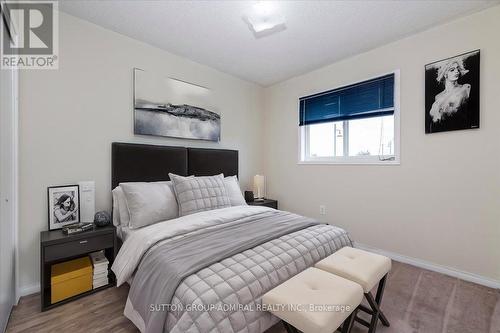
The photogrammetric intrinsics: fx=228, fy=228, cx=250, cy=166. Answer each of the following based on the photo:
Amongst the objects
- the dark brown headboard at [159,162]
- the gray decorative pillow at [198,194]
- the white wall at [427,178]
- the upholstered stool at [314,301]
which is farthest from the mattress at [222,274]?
the white wall at [427,178]

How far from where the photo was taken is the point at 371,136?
9.43 ft

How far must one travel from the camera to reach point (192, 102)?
2984mm

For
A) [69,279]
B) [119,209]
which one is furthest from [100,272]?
[119,209]

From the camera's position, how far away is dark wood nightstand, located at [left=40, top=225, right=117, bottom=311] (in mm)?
1686

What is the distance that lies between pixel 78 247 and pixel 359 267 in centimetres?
209

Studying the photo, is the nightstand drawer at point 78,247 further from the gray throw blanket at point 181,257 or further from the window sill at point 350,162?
the window sill at point 350,162

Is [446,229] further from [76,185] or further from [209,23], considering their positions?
[76,185]

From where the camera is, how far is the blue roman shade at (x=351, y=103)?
2672mm

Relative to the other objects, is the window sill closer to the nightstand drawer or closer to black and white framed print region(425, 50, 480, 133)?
black and white framed print region(425, 50, 480, 133)

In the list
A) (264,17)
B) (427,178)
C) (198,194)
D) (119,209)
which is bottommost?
(119,209)

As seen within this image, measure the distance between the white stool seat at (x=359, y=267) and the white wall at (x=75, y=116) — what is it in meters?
2.16

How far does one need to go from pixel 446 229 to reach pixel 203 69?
11.0 feet

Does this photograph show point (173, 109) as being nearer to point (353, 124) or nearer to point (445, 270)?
point (353, 124)

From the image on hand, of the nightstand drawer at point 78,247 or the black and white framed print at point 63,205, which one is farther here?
the black and white framed print at point 63,205
